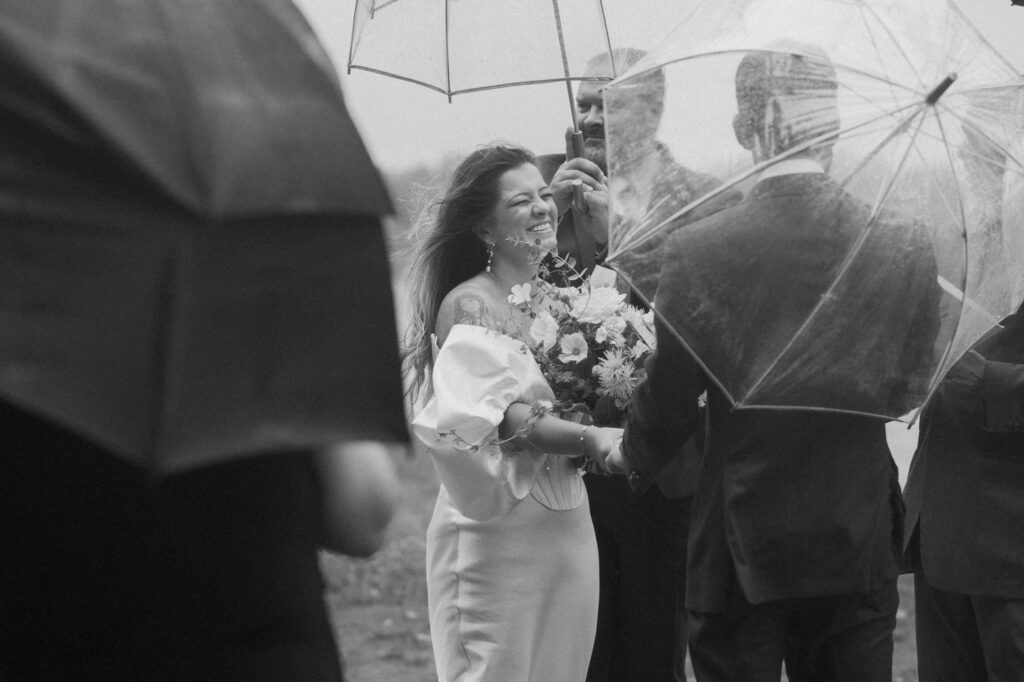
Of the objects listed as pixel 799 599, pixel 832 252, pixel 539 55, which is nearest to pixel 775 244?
pixel 832 252

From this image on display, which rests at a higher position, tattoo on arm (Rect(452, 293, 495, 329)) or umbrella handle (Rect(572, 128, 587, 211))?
umbrella handle (Rect(572, 128, 587, 211))

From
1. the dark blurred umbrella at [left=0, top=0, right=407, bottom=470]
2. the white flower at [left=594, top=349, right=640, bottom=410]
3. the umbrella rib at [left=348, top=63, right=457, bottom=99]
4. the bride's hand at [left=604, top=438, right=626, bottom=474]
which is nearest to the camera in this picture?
the dark blurred umbrella at [left=0, top=0, right=407, bottom=470]

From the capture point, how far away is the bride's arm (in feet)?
12.6

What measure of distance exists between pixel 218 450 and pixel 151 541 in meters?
0.36

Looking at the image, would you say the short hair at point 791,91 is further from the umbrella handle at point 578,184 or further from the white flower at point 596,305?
the umbrella handle at point 578,184

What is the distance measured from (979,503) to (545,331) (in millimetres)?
1382

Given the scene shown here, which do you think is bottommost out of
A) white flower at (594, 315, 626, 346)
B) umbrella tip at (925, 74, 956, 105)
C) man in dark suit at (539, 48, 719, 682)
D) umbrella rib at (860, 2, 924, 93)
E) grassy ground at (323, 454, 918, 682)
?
grassy ground at (323, 454, 918, 682)

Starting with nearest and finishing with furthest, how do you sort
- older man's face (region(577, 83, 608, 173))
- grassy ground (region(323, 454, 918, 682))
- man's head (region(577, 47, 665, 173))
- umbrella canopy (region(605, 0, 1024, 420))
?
1. umbrella canopy (region(605, 0, 1024, 420))
2. man's head (region(577, 47, 665, 173))
3. older man's face (region(577, 83, 608, 173))
4. grassy ground (region(323, 454, 918, 682))

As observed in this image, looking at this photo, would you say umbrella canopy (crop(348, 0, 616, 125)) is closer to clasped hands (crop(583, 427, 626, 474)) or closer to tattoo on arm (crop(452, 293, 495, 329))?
tattoo on arm (crop(452, 293, 495, 329))

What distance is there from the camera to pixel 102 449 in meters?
1.68

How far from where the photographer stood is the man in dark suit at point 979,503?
4031mm

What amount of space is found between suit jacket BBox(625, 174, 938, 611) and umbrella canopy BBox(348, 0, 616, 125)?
1.62 m

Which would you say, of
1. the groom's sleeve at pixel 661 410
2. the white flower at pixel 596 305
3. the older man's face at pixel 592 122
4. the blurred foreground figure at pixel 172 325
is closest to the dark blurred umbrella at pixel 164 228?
the blurred foreground figure at pixel 172 325

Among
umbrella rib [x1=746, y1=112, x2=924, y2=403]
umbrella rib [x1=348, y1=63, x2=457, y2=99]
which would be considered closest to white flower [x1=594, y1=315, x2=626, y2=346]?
umbrella rib [x1=746, y1=112, x2=924, y2=403]
